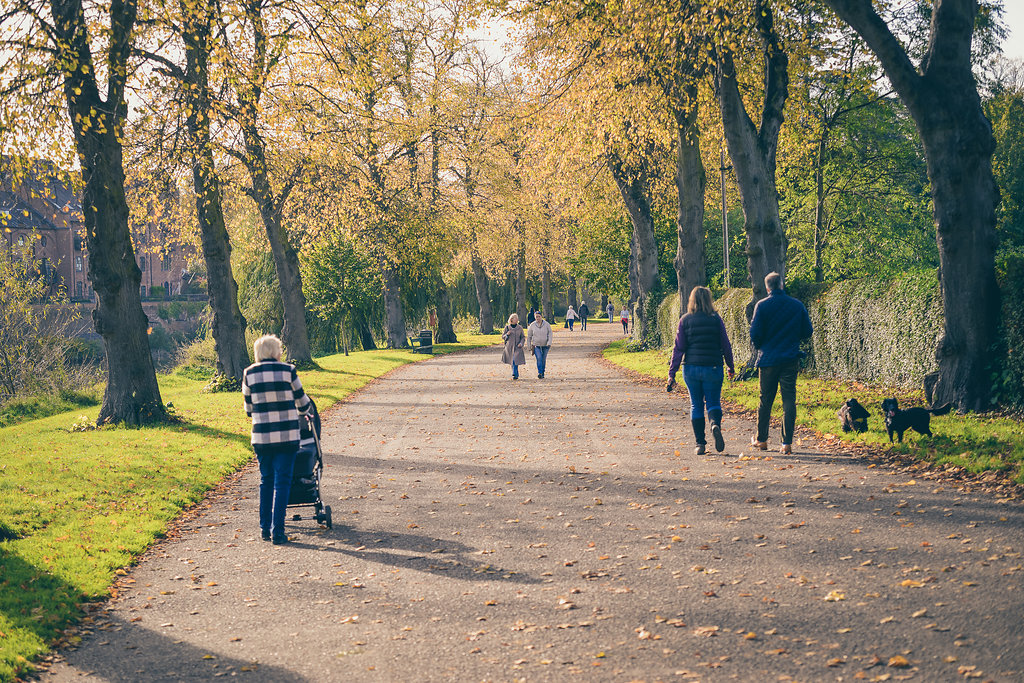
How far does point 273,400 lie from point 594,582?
327 cm

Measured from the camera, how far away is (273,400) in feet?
25.2

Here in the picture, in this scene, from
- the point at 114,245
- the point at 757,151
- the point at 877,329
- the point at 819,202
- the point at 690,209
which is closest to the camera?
the point at 877,329

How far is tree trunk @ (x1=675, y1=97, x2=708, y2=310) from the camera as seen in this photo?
2345cm

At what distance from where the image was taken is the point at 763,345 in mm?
10727

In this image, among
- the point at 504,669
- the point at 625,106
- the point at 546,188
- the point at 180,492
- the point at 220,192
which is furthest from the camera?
the point at 546,188

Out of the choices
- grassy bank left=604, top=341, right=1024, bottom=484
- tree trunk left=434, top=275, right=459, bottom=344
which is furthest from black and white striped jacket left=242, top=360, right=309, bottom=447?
tree trunk left=434, top=275, right=459, bottom=344

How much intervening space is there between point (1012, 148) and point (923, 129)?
36.8 m

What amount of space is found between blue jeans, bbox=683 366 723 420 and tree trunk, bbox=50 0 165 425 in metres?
9.30

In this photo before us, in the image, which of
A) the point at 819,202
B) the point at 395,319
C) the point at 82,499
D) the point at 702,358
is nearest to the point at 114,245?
the point at 82,499

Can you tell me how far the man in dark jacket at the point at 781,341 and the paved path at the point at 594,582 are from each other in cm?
67

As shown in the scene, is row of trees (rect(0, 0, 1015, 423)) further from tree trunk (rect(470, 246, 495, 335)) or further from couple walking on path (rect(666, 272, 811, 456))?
tree trunk (rect(470, 246, 495, 335))

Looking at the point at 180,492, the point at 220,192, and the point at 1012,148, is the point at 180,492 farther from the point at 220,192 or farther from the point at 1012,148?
the point at 1012,148

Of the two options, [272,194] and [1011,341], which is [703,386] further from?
[272,194]

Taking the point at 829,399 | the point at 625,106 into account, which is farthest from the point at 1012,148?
the point at 829,399
